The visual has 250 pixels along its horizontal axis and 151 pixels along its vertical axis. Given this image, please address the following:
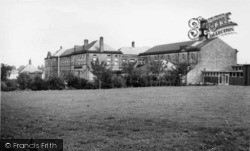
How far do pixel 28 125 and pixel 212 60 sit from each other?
52.5 m

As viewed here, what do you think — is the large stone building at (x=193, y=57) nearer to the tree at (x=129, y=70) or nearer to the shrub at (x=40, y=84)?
the shrub at (x=40, y=84)

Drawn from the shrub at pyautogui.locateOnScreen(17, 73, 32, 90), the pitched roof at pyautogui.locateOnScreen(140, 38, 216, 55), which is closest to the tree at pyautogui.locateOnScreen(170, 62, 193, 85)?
the pitched roof at pyautogui.locateOnScreen(140, 38, 216, 55)

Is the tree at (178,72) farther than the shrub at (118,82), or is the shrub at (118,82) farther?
the tree at (178,72)

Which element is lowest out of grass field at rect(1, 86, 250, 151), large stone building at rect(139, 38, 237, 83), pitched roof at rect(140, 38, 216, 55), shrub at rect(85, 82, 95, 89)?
grass field at rect(1, 86, 250, 151)

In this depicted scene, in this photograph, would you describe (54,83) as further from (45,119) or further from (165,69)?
(45,119)

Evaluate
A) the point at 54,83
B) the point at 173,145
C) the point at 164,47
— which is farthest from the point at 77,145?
the point at 164,47

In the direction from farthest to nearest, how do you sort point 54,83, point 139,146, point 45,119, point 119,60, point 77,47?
point 77,47
point 119,60
point 54,83
point 45,119
point 139,146

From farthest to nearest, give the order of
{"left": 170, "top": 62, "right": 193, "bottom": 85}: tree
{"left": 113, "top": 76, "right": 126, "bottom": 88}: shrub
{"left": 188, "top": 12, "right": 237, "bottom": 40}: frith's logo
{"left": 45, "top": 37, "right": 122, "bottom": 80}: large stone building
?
{"left": 45, "top": 37, "right": 122, "bottom": 80}: large stone building
{"left": 170, "top": 62, "right": 193, "bottom": 85}: tree
{"left": 113, "top": 76, "right": 126, "bottom": 88}: shrub
{"left": 188, "top": 12, "right": 237, "bottom": 40}: frith's logo

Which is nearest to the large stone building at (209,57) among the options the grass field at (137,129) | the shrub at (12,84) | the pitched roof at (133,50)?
the pitched roof at (133,50)

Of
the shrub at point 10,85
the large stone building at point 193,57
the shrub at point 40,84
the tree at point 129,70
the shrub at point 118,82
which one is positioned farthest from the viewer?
the large stone building at point 193,57

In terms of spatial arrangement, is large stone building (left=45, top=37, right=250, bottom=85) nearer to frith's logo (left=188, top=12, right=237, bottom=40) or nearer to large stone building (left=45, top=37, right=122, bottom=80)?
large stone building (left=45, top=37, right=122, bottom=80)

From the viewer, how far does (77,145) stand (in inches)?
366

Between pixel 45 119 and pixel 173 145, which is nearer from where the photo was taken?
pixel 173 145

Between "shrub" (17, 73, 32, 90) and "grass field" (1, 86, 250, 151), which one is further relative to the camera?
"shrub" (17, 73, 32, 90)
